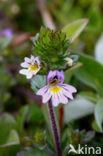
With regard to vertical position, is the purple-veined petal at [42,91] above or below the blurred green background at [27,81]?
below

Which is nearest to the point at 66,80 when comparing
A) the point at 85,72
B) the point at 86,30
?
the point at 85,72

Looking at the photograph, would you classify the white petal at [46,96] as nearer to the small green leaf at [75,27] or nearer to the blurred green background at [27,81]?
the blurred green background at [27,81]

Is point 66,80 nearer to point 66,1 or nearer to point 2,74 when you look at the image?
point 2,74

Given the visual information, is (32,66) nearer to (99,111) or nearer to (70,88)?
(70,88)

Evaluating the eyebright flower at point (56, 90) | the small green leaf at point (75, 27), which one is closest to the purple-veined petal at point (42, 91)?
the eyebright flower at point (56, 90)

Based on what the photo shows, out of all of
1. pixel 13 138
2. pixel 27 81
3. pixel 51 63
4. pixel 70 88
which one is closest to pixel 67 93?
pixel 70 88
